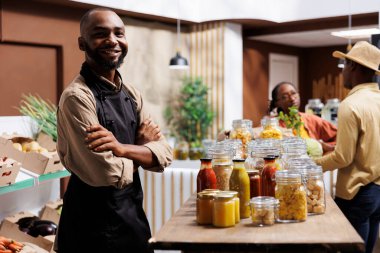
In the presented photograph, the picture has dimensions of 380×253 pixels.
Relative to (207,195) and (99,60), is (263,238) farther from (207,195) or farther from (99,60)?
(99,60)

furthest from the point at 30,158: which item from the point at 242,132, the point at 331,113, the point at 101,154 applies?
the point at 331,113

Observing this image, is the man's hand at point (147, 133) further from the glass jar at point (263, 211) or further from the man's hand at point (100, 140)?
the glass jar at point (263, 211)

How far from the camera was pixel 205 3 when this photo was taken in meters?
9.26

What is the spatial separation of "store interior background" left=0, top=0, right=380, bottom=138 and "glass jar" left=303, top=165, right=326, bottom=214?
5219mm

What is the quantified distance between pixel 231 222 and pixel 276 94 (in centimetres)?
329

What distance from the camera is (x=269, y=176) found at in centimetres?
232

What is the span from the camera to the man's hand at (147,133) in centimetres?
258

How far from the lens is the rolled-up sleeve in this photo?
7.29 feet

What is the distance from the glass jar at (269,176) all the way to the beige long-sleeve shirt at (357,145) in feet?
3.56

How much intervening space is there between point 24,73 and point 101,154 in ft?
17.4

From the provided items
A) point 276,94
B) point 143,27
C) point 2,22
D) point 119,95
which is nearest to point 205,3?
point 143,27

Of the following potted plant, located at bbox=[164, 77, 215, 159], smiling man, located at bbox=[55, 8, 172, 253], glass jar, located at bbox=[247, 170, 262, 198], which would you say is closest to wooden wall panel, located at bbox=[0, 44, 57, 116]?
potted plant, located at bbox=[164, 77, 215, 159]

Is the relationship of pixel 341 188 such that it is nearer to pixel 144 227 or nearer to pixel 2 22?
pixel 144 227

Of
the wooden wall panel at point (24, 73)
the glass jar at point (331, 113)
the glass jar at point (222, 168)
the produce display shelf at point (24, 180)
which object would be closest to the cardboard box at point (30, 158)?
the produce display shelf at point (24, 180)
